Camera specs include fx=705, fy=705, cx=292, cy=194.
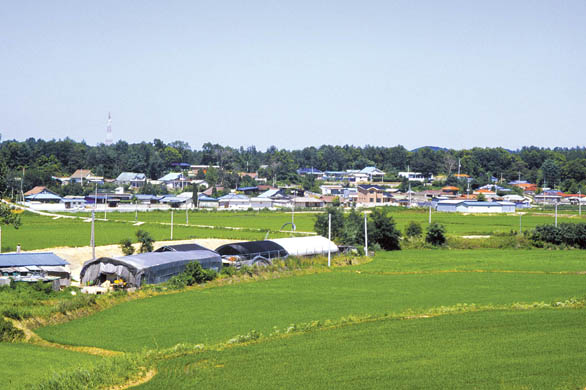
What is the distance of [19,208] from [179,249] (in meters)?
46.6

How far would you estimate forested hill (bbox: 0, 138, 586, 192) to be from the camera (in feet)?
395

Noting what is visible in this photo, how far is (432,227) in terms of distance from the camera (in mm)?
44938

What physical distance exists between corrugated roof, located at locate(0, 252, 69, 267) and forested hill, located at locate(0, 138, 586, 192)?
2936 inches

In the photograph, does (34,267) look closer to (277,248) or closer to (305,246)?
(277,248)

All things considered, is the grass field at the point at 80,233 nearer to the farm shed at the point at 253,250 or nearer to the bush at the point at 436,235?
the bush at the point at 436,235

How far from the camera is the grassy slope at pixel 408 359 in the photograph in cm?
1324

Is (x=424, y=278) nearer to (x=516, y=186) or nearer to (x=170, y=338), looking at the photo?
(x=170, y=338)

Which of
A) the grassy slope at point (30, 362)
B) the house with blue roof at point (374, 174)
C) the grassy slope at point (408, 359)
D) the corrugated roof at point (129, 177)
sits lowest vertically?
the grassy slope at point (30, 362)

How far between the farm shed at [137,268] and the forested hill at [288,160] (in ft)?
252

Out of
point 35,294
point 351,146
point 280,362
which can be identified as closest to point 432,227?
point 35,294

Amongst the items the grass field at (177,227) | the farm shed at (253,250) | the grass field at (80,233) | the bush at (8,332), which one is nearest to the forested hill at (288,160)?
the grass field at (177,227)

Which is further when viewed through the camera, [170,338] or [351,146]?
[351,146]

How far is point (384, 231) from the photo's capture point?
43.8 meters

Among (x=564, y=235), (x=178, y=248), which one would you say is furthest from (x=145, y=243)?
(x=564, y=235)
